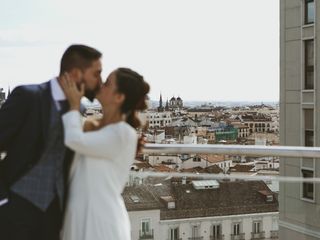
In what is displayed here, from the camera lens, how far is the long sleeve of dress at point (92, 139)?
2.42 m

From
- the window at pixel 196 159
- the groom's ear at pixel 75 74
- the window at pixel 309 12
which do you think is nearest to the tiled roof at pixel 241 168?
the window at pixel 196 159

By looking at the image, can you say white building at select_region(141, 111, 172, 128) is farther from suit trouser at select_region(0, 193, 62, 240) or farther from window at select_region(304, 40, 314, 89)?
window at select_region(304, 40, 314, 89)

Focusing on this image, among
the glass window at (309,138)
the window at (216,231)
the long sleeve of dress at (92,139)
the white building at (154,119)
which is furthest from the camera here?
the glass window at (309,138)

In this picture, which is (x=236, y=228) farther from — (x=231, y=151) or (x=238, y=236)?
(x=231, y=151)

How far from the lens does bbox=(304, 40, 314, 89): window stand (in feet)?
114

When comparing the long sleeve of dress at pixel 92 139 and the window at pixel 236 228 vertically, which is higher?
the long sleeve of dress at pixel 92 139

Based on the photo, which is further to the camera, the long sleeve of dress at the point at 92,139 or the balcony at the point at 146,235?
the balcony at the point at 146,235

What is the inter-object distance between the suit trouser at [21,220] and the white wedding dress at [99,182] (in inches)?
4.8

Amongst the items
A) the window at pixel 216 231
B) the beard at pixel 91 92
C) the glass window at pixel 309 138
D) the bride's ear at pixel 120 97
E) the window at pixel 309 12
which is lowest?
the glass window at pixel 309 138

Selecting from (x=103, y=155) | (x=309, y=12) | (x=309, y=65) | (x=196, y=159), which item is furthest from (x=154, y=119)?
(x=309, y=65)

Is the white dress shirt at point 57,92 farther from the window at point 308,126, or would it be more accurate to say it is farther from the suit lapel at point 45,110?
the window at point 308,126

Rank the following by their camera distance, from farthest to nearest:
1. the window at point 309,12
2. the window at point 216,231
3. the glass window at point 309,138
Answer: the window at point 309,12 → the glass window at point 309,138 → the window at point 216,231

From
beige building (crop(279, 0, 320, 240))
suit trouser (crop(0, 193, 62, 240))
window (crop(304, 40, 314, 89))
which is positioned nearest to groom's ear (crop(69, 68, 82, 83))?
suit trouser (crop(0, 193, 62, 240))

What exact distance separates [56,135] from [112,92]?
287mm
